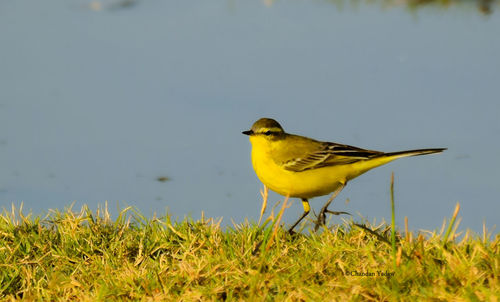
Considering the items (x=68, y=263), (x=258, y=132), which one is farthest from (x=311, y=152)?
(x=68, y=263)

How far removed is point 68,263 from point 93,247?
0.26 meters

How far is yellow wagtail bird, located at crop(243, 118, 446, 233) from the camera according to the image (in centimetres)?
802

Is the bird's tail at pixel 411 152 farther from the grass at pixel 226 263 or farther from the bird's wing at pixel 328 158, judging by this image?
the grass at pixel 226 263

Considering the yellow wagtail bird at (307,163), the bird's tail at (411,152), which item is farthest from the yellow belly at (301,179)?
the bird's tail at (411,152)

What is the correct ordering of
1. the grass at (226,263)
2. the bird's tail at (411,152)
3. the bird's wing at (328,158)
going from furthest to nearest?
the bird's wing at (328,158), the bird's tail at (411,152), the grass at (226,263)

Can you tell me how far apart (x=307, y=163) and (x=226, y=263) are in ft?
5.43

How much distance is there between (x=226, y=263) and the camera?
6824mm

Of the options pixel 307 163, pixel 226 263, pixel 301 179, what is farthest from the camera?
pixel 307 163

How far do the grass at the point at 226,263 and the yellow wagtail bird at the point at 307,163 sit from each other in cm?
57

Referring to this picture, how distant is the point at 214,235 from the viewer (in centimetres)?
754

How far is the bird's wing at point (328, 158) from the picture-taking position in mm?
8148

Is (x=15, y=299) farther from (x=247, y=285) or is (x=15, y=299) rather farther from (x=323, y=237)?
(x=323, y=237)

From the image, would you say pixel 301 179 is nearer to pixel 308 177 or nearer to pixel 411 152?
pixel 308 177

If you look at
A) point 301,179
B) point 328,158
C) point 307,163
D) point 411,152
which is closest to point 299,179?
point 301,179
